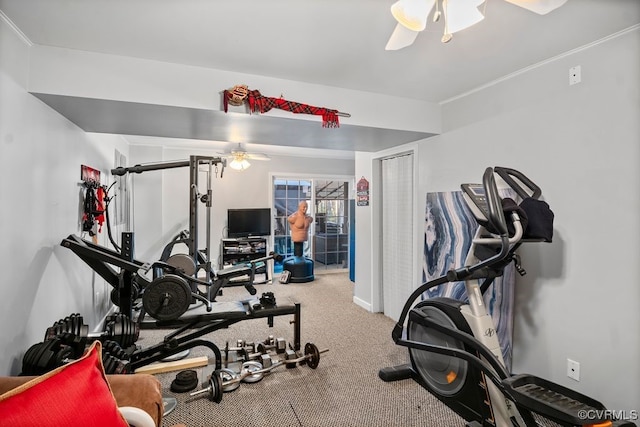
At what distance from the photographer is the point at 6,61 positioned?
1804 millimetres

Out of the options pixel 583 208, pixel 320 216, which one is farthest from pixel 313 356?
pixel 320 216

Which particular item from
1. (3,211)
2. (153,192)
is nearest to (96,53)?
(3,211)

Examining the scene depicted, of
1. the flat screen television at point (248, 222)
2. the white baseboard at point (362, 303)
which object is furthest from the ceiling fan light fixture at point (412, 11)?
the flat screen television at point (248, 222)

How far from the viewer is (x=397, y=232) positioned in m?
4.05

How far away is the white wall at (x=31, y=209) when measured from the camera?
5.98ft

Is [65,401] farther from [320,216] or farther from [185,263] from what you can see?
[320,216]

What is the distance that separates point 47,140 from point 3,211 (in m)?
0.74

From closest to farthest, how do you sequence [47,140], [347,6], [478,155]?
[347,6], [47,140], [478,155]

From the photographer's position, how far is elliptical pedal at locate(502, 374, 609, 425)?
1465 mm

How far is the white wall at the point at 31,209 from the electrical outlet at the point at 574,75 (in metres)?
3.43

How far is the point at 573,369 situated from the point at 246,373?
2343 millimetres

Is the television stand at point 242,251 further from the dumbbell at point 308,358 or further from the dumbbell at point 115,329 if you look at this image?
the dumbbell at point 115,329

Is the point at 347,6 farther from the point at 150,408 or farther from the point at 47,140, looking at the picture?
the point at 47,140

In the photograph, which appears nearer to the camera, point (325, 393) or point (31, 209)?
→ point (31, 209)
